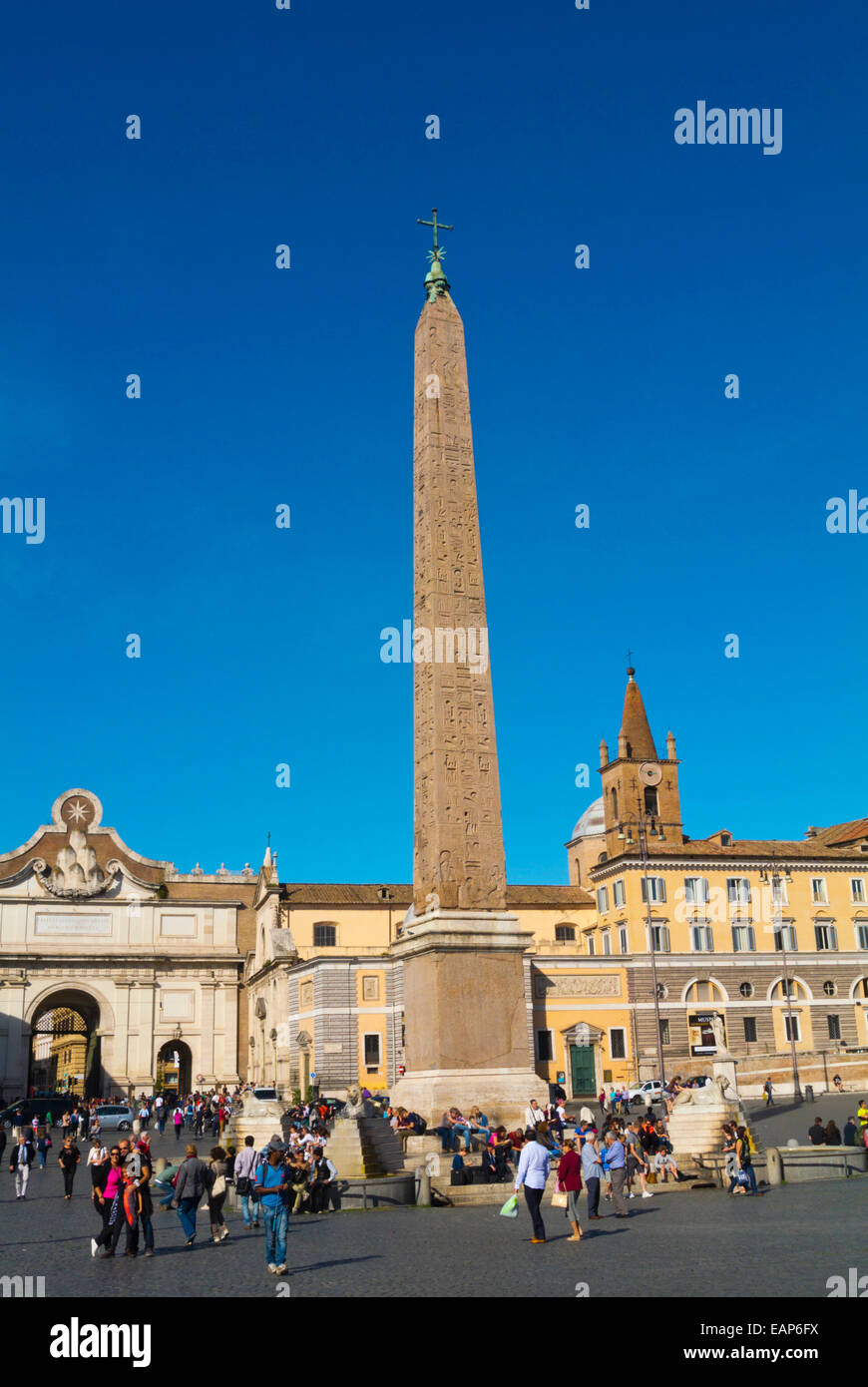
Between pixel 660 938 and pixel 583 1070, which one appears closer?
pixel 583 1070

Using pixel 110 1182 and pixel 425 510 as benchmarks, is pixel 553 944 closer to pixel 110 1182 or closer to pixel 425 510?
pixel 425 510

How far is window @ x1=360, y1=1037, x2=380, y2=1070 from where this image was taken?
1826 inches

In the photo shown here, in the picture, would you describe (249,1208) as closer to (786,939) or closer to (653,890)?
(653,890)

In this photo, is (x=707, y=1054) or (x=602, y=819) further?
(x=602, y=819)

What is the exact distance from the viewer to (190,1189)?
1427cm

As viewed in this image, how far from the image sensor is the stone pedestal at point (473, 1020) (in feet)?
71.8

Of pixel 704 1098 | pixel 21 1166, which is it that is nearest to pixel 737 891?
pixel 704 1098

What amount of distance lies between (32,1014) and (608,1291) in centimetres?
5191

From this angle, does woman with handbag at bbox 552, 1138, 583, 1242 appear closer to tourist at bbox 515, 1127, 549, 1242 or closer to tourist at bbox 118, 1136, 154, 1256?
tourist at bbox 515, 1127, 549, 1242

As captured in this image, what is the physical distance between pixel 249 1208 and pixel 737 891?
128 ft

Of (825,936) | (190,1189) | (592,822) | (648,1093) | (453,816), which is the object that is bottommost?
(648,1093)
